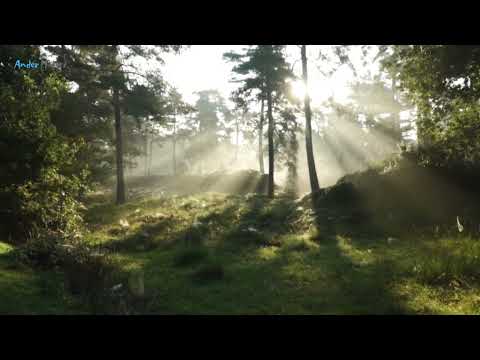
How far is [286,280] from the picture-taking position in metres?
6.61

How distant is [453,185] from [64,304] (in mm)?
12422

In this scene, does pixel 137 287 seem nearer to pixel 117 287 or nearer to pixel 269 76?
pixel 117 287

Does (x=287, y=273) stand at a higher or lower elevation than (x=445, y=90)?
lower

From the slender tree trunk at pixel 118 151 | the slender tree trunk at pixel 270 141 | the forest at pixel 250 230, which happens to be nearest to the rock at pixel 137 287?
the forest at pixel 250 230

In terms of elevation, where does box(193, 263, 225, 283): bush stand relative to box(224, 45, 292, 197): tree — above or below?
below

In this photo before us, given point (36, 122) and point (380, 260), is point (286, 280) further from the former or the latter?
point (36, 122)

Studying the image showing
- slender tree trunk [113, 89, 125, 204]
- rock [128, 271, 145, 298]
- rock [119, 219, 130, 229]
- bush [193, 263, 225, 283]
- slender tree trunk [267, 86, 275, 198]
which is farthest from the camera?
slender tree trunk [267, 86, 275, 198]

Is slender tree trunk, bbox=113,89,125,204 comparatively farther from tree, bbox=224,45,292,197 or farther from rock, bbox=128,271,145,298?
rock, bbox=128,271,145,298

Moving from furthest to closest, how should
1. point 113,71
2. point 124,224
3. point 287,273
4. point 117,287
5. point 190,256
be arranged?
point 113,71 < point 124,224 < point 190,256 < point 287,273 < point 117,287

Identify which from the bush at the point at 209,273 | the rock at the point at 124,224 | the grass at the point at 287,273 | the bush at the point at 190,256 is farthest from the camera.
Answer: the rock at the point at 124,224

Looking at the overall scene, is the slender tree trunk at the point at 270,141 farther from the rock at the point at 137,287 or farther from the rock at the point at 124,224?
the rock at the point at 137,287

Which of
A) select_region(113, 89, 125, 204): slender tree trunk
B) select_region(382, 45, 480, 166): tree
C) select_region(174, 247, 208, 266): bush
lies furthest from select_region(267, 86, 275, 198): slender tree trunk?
select_region(174, 247, 208, 266): bush

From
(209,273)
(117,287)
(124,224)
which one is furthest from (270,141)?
(117,287)
